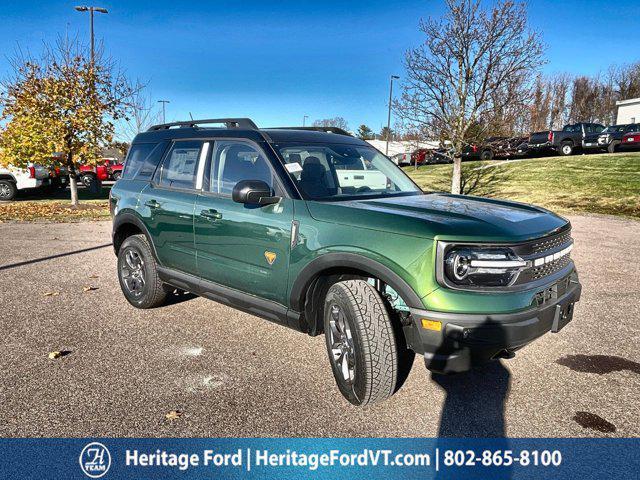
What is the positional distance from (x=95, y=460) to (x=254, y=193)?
1.90 m

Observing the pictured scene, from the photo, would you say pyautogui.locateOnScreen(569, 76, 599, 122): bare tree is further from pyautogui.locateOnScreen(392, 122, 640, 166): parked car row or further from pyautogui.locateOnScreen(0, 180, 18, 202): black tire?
pyautogui.locateOnScreen(0, 180, 18, 202): black tire

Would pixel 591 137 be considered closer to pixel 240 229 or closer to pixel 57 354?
pixel 240 229

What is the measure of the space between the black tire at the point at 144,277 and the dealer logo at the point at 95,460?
2263 millimetres

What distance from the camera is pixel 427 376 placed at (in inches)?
139

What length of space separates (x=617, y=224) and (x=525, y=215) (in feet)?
33.7

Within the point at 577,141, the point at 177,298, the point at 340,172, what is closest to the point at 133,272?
the point at 177,298

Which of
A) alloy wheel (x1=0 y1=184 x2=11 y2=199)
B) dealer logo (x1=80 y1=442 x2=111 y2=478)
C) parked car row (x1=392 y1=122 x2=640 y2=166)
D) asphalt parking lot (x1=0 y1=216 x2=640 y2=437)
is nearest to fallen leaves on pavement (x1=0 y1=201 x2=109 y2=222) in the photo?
alloy wheel (x1=0 y1=184 x2=11 y2=199)

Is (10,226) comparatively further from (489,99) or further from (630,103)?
(630,103)

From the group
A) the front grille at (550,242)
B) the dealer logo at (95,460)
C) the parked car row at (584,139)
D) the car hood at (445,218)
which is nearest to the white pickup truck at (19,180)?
the dealer logo at (95,460)

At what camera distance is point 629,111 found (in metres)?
42.7

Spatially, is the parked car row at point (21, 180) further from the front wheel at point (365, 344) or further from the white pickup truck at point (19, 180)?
the front wheel at point (365, 344)

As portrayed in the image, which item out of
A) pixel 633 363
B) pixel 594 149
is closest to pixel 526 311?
pixel 633 363

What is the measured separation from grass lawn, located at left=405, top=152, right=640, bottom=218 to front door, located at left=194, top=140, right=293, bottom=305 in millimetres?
12783

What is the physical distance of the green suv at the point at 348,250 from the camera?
2629mm
